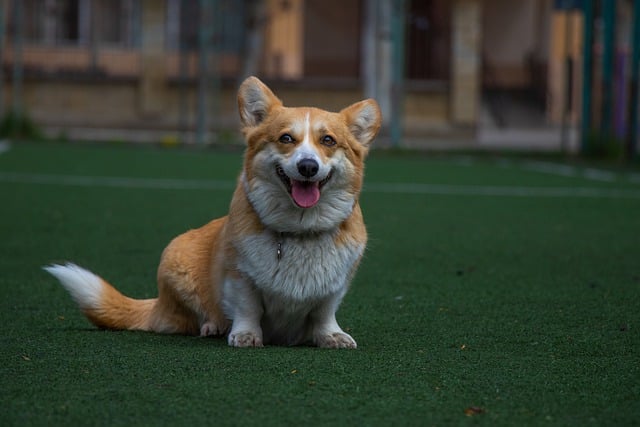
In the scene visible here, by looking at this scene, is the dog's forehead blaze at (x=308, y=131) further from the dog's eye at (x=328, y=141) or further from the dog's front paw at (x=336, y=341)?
the dog's front paw at (x=336, y=341)

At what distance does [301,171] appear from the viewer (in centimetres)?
416

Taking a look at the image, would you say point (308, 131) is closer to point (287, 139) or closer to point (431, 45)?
point (287, 139)

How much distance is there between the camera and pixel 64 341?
14.2 feet

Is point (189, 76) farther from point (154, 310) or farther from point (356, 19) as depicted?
point (154, 310)

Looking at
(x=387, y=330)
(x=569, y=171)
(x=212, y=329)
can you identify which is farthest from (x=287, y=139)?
(x=569, y=171)

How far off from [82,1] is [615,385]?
961 inches

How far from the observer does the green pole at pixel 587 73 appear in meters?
17.4

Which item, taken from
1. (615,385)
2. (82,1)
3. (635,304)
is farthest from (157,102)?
(615,385)

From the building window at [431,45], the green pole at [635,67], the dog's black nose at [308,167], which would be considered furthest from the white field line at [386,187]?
the building window at [431,45]

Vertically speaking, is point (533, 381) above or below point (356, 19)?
below

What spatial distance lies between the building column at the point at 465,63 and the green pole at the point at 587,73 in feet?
26.0

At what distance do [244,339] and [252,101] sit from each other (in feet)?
2.87

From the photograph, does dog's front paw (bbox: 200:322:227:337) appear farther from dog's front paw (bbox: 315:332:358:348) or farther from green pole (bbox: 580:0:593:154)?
green pole (bbox: 580:0:593:154)

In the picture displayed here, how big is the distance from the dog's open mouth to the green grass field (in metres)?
0.52
